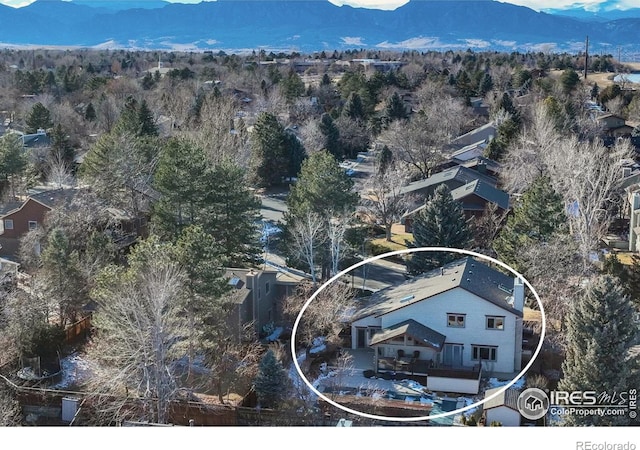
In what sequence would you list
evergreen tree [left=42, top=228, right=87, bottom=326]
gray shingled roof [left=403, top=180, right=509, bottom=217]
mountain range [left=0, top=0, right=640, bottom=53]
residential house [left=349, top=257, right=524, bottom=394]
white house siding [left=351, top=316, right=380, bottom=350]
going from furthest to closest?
mountain range [left=0, top=0, right=640, bottom=53], gray shingled roof [left=403, top=180, right=509, bottom=217], evergreen tree [left=42, top=228, right=87, bottom=326], white house siding [left=351, top=316, right=380, bottom=350], residential house [left=349, top=257, right=524, bottom=394]

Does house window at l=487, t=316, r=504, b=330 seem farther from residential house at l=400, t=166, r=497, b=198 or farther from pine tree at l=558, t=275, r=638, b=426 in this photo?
residential house at l=400, t=166, r=497, b=198

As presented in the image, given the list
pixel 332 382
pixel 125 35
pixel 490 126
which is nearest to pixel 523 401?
pixel 332 382

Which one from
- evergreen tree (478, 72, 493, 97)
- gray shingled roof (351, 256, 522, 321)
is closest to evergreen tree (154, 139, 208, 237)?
gray shingled roof (351, 256, 522, 321)

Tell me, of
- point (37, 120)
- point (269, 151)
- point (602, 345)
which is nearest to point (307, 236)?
point (602, 345)

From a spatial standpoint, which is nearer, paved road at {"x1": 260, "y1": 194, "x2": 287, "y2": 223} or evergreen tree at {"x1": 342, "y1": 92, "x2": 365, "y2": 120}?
paved road at {"x1": 260, "y1": 194, "x2": 287, "y2": 223}

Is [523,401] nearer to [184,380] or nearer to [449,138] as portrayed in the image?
[184,380]
